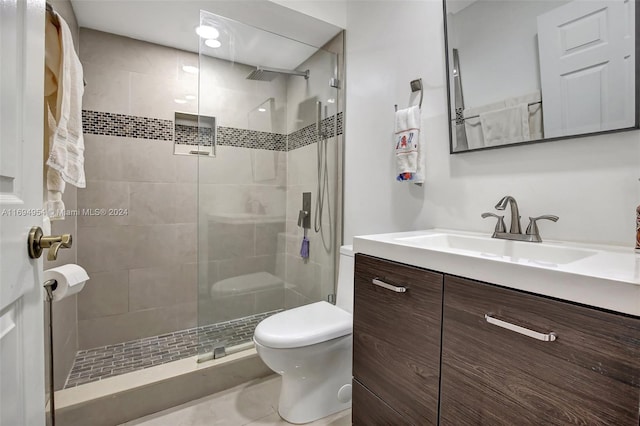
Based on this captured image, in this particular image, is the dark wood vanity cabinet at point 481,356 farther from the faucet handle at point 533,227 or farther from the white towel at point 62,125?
the white towel at point 62,125

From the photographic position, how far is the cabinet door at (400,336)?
855 mm

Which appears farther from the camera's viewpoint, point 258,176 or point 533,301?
point 258,176

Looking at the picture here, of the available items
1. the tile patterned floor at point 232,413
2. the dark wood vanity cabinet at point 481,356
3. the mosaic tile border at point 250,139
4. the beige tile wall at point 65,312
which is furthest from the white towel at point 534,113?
the beige tile wall at point 65,312

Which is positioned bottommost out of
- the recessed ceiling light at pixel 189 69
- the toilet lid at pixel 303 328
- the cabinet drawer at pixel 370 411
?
the cabinet drawer at pixel 370 411

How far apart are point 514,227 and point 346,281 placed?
83 cm

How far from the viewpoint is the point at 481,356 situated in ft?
2.42

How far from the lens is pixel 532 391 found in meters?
0.65

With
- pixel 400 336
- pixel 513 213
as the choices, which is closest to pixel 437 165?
pixel 513 213

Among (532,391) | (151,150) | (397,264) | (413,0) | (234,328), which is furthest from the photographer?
(151,150)

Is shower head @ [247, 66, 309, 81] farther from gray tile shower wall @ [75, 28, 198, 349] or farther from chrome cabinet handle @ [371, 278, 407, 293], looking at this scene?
chrome cabinet handle @ [371, 278, 407, 293]

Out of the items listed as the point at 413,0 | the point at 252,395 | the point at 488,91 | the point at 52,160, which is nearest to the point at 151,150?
the point at 52,160

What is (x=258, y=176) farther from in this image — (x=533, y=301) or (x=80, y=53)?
(x=533, y=301)

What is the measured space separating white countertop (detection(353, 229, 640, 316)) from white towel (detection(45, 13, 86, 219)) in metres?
1.20

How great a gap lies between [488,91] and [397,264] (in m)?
0.86
